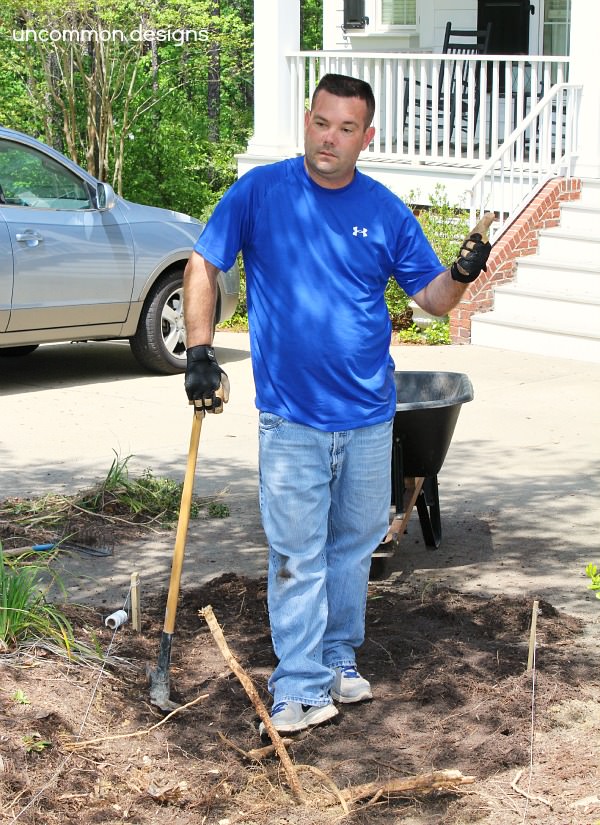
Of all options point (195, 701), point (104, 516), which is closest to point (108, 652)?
point (195, 701)

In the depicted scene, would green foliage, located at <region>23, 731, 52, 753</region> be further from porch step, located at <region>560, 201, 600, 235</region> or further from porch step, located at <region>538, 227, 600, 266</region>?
porch step, located at <region>560, 201, 600, 235</region>

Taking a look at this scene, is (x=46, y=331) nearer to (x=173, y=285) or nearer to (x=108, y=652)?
(x=173, y=285)

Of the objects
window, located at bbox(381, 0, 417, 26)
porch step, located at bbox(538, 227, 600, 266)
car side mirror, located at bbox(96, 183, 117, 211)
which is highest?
window, located at bbox(381, 0, 417, 26)

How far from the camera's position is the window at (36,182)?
32.4 ft

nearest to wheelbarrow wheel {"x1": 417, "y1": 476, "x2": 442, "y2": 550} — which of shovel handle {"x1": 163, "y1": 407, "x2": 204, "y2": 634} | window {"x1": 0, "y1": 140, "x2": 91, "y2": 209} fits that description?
shovel handle {"x1": 163, "y1": 407, "x2": 204, "y2": 634}

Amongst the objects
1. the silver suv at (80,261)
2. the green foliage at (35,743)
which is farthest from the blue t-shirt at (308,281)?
the silver suv at (80,261)

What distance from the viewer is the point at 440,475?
7711 mm

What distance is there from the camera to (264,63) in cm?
1541

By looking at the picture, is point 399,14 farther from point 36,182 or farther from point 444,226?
point 36,182

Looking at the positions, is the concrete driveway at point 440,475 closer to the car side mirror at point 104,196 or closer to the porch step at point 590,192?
the car side mirror at point 104,196

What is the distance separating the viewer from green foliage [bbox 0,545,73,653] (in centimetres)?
446

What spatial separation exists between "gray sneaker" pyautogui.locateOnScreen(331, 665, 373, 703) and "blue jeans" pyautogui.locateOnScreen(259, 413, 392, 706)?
0.50ft

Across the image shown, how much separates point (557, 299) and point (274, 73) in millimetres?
5262

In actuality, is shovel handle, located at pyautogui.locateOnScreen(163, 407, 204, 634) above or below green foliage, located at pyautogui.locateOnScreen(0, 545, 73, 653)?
above
